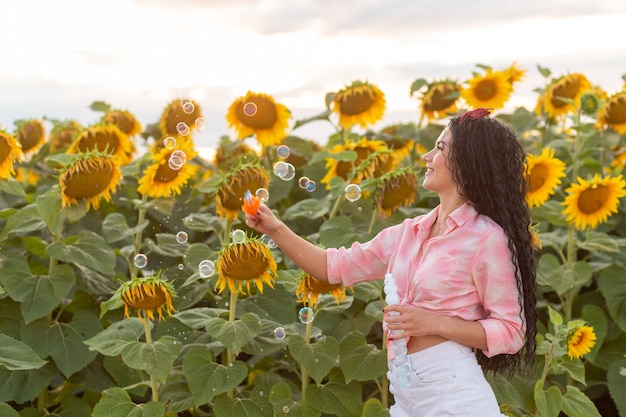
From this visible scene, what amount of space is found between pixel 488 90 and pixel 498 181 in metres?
2.40

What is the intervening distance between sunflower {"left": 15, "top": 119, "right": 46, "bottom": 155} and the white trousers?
135 inches

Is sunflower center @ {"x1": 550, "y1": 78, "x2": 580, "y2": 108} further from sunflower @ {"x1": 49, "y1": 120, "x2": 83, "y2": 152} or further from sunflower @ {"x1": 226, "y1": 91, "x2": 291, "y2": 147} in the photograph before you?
sunflower @ {"x1": 49, "y1": 120, "x2": 83, "y2": 152}

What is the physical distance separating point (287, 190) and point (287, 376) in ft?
3.24

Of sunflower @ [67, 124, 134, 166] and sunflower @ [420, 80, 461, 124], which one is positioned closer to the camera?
sunflower @ [67, 124, 134, 166]

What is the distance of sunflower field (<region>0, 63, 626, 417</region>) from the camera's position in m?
3.28

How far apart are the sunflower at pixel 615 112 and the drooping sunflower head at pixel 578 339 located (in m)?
1.78

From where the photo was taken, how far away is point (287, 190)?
15.0 feet

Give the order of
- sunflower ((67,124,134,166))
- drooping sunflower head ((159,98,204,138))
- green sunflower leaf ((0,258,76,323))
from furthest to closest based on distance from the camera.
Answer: drooping sunflower head ((159,98,204,138)), sunflower ((67,124,134,166)), green sunflower leaf ((0,258,76,323))

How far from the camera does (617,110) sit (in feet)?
16.3

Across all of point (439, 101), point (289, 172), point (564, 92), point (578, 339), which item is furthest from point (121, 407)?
point (564, 92)

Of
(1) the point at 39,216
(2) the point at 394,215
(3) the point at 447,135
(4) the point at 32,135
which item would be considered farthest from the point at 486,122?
(4) the point at 32,135

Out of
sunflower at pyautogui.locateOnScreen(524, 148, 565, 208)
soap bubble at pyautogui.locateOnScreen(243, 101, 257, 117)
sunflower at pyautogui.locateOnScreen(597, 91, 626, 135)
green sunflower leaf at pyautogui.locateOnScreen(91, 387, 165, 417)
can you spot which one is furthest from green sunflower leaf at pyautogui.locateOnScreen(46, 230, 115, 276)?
sunflower at pyautogui.locateOnScreen(597, 91, 626, 135)

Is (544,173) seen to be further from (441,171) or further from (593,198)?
(441,171)

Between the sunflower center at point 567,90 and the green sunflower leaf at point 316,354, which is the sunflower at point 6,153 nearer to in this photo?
the green sunflower leaf at point 316,354
